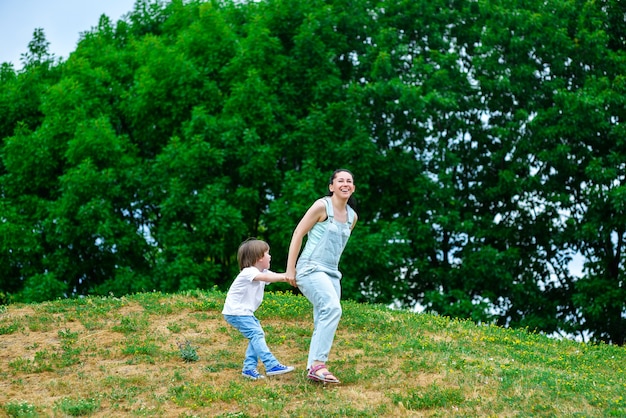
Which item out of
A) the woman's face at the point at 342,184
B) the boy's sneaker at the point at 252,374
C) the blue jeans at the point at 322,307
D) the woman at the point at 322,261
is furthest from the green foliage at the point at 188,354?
the woman's face at the point at 342,184

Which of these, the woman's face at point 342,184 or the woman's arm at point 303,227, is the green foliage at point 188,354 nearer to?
the woman's arm at point 303,227

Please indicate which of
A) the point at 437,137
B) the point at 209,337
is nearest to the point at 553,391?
the point at 209,337

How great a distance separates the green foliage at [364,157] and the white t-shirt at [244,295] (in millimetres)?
11937

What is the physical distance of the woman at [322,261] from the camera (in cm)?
1020

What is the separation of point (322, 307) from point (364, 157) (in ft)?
47.6

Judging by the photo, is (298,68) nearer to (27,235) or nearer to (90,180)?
(90,180)

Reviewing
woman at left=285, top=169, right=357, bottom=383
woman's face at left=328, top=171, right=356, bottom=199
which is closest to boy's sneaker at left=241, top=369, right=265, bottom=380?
woman at left=285, top=169, right=357, bottom=383

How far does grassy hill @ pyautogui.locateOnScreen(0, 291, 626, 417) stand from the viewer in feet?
34.2

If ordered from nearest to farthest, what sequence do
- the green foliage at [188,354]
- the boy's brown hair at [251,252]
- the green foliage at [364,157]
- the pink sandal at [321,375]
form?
the pink sandal at [321,375] → the boy's brown hair at [251,252] → the green foliage at [188,354] → the green foliage at [364,157]

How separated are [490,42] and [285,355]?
1632cm

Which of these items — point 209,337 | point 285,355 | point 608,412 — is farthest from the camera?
point 209,337

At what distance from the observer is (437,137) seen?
86.9ft

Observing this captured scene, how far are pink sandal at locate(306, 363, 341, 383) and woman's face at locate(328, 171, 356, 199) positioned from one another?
85.0 inches

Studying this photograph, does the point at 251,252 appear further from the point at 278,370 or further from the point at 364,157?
the point at 364,157
